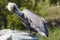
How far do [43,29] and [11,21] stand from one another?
14.9 ft

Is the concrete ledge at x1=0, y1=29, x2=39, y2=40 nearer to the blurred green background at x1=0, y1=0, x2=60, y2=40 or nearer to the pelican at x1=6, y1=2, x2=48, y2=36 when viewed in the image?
the pelican at x1=6, y1=2, x2=48, y2=36

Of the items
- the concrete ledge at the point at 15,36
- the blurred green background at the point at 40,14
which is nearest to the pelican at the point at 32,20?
the concrete ledge at the point at 15,36

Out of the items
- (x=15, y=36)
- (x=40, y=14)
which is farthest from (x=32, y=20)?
(x=40, y=14)

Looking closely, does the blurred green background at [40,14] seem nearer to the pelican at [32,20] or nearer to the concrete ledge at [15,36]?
the concrete ledge at [15,36]

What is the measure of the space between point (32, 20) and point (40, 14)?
602cm

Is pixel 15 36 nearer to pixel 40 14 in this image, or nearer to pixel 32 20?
pixel 32 20

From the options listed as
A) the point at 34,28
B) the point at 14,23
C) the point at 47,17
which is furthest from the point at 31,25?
the point at 47,17

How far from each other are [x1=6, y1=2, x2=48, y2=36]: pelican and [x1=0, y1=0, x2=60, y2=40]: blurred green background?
240 centimetres

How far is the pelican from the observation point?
5395mm

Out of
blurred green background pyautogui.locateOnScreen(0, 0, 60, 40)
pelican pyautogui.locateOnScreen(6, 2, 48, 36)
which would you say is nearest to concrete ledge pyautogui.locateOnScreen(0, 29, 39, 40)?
pelican pyautogui.locateOnScreen(6, 2, 48, 36)

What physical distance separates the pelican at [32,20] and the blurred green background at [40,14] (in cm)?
240

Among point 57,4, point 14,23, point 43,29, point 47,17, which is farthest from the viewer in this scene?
point 57,4

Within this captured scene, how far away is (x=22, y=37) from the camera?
552 centimetres

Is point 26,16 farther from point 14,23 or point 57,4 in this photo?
point 57,4
